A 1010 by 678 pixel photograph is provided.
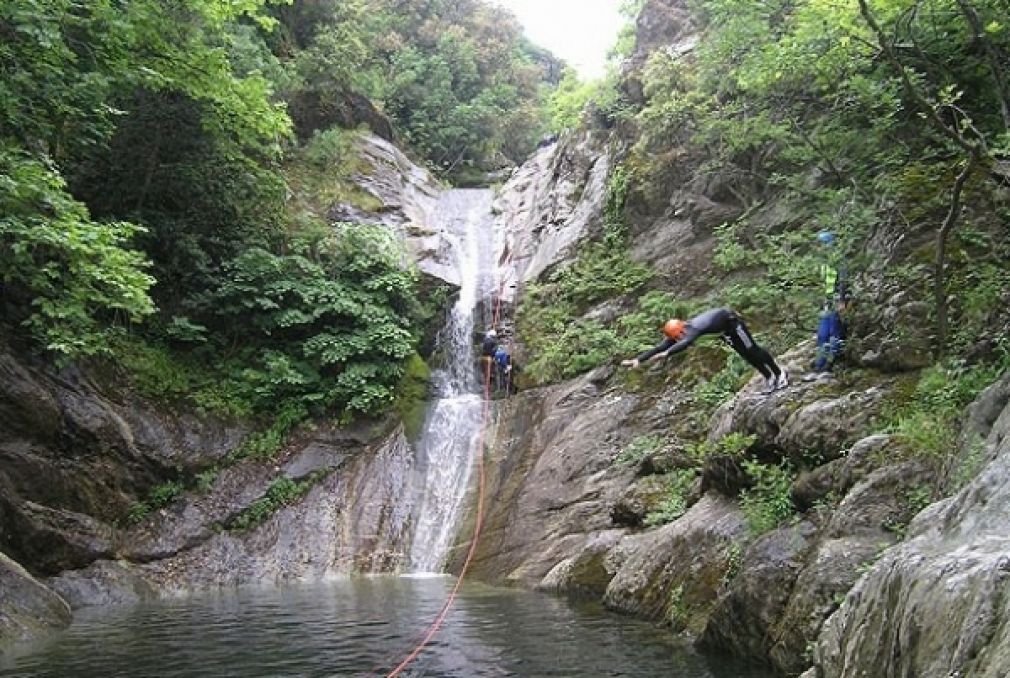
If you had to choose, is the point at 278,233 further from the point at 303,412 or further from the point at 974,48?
the point at 974,48

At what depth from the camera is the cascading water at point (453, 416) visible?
15117 mm

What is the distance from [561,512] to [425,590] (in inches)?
99.6

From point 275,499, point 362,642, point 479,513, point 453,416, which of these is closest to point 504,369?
point 453,416

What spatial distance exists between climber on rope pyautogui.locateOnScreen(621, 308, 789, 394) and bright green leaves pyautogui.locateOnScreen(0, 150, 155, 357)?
6567 millimetres

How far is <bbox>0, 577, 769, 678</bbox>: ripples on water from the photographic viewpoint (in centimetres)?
666

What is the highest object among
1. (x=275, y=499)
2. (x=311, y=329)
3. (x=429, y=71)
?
(x=429, y=71)

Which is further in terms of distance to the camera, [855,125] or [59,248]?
[855,125]

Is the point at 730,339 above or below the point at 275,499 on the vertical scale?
above

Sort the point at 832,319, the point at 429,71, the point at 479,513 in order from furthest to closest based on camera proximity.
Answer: the point at 429,71
the point at 479,513
the point at 832,319

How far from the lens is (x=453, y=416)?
17828 millimetres

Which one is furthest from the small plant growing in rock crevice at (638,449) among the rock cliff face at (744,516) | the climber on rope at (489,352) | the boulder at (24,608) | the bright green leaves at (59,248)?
the boulder at (24,608)

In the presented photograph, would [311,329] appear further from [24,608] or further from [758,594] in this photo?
[758,594]

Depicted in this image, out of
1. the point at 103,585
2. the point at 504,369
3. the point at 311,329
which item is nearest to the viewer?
the point at 103,585

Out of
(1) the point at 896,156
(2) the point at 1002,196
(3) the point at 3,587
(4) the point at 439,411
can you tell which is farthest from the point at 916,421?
(4) the point at 439,411
